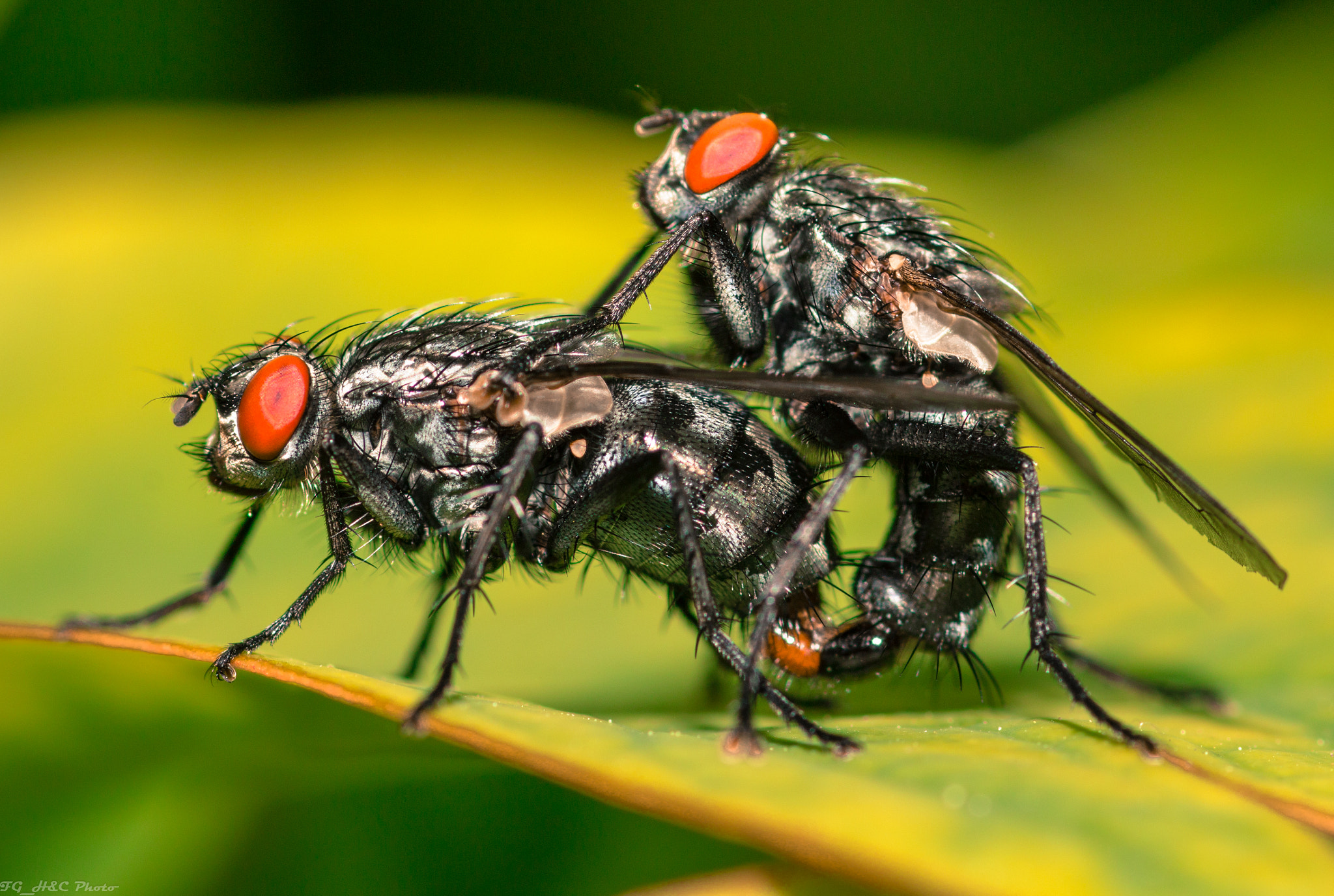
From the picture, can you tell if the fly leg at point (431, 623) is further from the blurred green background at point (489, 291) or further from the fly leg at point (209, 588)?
the fly leg at point (209, 588)

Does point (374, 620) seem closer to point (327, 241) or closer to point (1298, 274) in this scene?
point (327, 241)

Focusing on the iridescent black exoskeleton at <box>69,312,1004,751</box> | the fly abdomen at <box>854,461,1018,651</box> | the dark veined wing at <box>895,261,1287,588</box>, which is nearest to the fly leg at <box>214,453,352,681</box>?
the iridescent black exoskeleton at <box>69,312,1004,751</box>

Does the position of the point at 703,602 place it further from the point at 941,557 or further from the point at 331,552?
the point at 331,552

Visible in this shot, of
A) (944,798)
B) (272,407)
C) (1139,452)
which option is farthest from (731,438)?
(944,798)

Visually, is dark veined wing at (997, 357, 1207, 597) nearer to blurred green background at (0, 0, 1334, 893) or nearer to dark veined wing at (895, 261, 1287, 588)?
dark veined wing at (895, 261, 1287, 588)

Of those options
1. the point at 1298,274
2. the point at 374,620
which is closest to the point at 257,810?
the point at 374,620

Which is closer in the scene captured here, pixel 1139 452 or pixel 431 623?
pixel 1139 452
